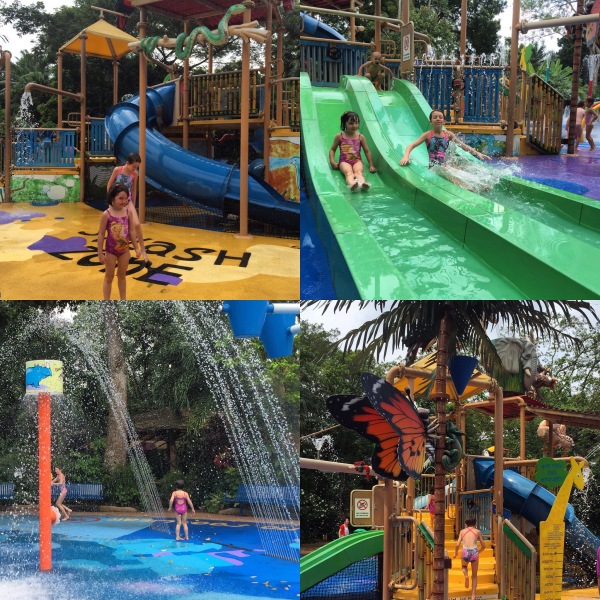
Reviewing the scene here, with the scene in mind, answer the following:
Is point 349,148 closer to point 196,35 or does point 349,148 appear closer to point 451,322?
point 196,35

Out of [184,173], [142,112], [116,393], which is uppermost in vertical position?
[142,112]

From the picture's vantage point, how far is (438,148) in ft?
24.6

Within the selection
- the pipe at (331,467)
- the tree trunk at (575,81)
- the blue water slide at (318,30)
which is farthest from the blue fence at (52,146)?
the tree trunk at (575,81)

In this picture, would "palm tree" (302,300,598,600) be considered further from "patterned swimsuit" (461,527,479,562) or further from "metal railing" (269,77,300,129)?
"metal railing" (269,77,300,129)

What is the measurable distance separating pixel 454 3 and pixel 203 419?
434cm

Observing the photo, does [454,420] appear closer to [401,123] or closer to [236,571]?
[236,571]

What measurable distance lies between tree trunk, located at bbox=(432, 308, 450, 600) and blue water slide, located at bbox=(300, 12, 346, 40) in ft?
17.6

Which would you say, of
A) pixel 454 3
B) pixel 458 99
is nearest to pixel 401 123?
pixel 458 99

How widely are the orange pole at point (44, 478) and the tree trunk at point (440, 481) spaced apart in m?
3.26

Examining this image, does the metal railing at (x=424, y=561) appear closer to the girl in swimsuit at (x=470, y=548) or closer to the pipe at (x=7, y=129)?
the girl in swimsuit at (x=470, y=548)

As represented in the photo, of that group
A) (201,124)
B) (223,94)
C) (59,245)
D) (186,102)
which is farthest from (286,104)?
(59,245)

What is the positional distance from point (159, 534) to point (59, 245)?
8.66ft

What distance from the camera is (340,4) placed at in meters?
10.3

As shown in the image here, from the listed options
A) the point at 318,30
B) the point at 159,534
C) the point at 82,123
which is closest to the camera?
the point at 82,123
